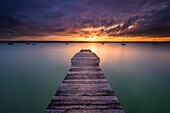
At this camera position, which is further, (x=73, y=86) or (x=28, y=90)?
(x=28, y=90)

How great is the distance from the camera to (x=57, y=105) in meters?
4.21

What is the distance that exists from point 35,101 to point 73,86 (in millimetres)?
4861

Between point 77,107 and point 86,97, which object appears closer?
point 77,107

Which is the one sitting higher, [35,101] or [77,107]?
[77,107]

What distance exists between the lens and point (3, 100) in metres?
7.83

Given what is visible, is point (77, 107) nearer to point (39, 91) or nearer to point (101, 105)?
point (101, 105)

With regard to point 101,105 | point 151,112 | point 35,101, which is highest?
point 101,105

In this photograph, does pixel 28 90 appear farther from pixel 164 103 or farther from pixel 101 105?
pixel 164 103

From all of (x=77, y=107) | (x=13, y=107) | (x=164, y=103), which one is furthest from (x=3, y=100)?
(x=164, y=103)

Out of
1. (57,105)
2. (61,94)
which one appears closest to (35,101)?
(61,94)

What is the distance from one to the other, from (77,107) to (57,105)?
106cm

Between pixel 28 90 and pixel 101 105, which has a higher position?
pixel 101 105

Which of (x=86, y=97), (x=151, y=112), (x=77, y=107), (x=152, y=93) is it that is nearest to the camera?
(x=77, y=107)

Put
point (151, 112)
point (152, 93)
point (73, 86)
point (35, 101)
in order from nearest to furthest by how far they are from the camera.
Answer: point (73, 86) < point (151, 112) < point (35, 101) < point (152, 93)
